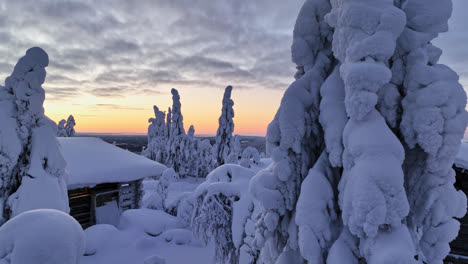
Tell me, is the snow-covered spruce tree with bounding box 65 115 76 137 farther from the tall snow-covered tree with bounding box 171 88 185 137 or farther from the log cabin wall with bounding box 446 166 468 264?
the log cabin wall with bounding box 446 166 468 264

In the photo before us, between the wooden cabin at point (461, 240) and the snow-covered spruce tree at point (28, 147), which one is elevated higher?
the snow-covered spruce tree at point (28, 147)

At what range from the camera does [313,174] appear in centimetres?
346

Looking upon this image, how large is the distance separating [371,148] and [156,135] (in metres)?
43.2

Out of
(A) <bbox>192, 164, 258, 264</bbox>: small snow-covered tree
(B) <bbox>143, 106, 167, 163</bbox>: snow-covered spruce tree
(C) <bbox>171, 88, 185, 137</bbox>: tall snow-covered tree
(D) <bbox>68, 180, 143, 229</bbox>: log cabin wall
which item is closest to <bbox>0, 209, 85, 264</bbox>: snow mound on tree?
(A) <bbox>192, 164, 258, 264</bbox>: small snow-covered tree

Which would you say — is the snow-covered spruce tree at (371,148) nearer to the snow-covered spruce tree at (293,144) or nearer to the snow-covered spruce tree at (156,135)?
the snow-covered spruce tree at (293,144)

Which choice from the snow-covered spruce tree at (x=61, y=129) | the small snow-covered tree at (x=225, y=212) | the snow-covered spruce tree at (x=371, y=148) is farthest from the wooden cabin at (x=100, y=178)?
the snow-covered spruce tree at (x=61, y=129)

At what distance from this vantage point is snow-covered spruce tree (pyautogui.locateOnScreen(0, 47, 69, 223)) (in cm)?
673

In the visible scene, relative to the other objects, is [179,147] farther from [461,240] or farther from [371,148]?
[371,148]

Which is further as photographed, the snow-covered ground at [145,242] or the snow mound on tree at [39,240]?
the snow-covered ground at [145,242]

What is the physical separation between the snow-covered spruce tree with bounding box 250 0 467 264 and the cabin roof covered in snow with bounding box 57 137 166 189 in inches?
417

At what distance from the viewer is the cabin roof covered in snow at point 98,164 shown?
11.3m

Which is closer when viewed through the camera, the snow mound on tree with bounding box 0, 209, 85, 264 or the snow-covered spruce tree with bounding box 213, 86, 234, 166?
the snow mound on tree with bounding box 0, 209, 85, 264

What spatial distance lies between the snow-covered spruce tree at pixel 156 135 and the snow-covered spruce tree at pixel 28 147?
107 ft

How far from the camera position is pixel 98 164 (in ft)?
40.5
